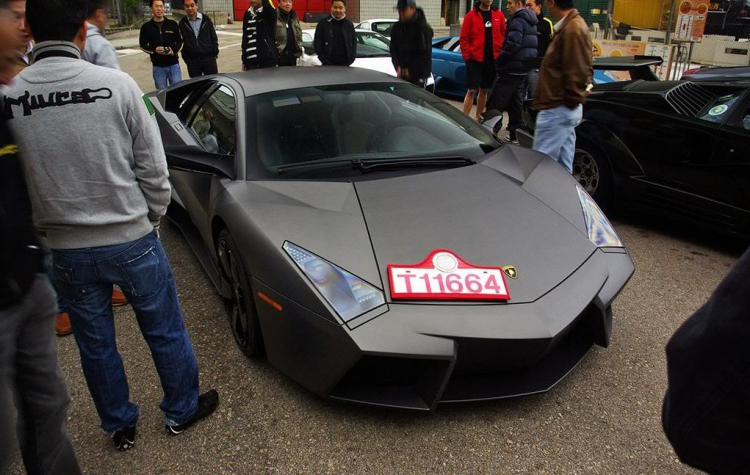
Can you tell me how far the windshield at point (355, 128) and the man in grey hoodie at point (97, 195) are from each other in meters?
0.99

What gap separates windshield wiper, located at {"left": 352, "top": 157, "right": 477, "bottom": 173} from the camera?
2.91 metres

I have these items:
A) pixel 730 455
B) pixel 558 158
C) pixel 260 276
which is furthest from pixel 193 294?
pixel 730 455

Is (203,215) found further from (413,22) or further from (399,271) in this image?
(413,22)

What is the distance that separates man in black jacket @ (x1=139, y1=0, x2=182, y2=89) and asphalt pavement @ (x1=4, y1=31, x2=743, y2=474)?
5.22m

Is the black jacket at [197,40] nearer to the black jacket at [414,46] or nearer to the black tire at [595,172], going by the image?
the black jacket at [414,46]

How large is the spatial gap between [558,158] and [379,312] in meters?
2.61

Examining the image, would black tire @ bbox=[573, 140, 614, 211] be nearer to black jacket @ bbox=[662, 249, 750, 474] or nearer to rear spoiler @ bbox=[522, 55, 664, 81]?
rear spoiler @ bbox=[522, 55, 664, 81]

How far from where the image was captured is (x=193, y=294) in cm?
343

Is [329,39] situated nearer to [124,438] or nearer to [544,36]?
[544,36]

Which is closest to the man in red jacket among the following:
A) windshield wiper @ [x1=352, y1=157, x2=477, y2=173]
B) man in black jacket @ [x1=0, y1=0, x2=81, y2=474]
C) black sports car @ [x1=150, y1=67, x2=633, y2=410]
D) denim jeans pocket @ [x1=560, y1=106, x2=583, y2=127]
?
denim jeans pocket @ [x1=560, y1=106, x2=583, y2=127]

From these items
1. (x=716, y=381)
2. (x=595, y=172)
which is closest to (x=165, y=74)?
(x=595, y=172)

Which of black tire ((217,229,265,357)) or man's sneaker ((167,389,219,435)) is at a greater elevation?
black tire ((217,229,265,357))

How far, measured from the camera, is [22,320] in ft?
4.48

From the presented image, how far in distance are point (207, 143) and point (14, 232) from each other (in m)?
2.25
